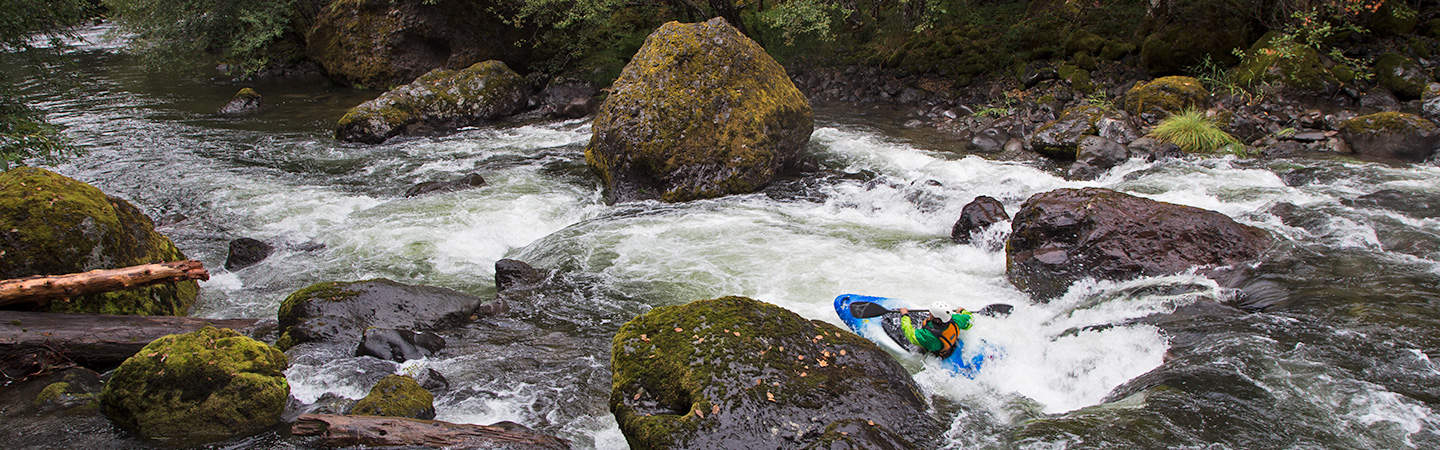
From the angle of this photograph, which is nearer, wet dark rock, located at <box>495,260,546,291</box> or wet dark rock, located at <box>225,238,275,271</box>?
wet dark rock, located at <box>495,260,546,291</box>

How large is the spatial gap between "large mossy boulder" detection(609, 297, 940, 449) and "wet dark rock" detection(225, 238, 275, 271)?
5.82 metres

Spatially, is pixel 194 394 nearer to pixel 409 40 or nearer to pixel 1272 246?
pixel 1272 246

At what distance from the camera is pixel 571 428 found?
4844 mm

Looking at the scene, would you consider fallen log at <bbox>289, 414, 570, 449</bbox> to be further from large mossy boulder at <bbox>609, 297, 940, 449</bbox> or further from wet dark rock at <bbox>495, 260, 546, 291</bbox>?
wet dark rock at <bbox>495, 260, 546, 291</bbox>

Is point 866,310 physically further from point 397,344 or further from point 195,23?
point 195,23

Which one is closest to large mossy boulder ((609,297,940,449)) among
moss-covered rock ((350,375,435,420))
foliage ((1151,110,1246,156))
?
moss-covered rock ((350,375,435,420))

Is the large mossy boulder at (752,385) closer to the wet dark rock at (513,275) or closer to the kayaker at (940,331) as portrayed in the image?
the kayaker at (940,331)

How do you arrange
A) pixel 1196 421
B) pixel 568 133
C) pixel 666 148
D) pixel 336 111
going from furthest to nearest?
pixel 336 111 → pixel 568 133 → pixel 666 148 → pixel 1196 421

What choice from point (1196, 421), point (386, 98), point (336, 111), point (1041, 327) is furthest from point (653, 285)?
point (336, 111)

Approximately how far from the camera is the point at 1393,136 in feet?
31.2

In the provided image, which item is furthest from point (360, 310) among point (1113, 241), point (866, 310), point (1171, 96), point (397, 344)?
point (1171, 96)

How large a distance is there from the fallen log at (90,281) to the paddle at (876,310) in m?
5.53

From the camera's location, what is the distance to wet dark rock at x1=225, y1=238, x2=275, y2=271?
26.9ft

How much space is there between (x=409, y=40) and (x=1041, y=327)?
56.1 ft
